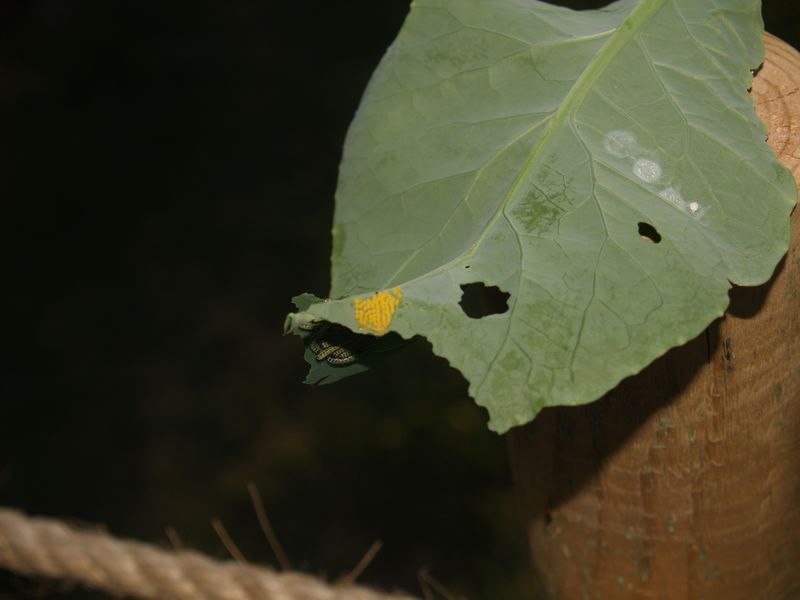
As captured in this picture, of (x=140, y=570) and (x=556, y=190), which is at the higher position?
(x=556, y=190)

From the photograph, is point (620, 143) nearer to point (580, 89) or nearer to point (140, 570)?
point (580, 89)

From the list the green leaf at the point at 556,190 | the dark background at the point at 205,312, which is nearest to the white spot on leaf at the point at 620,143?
the green leaf at the point at 556,190

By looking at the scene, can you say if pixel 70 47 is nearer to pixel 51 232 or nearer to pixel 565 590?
pixel 51 232

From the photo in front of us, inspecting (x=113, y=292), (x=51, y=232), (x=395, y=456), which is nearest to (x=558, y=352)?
(x=395, y=456)

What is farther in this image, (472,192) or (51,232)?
(51,232)

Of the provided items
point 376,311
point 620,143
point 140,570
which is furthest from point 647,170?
point 140,570

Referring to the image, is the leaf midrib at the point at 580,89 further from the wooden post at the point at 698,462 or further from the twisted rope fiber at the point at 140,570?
the twisted rope fiber at the point at 140,570
